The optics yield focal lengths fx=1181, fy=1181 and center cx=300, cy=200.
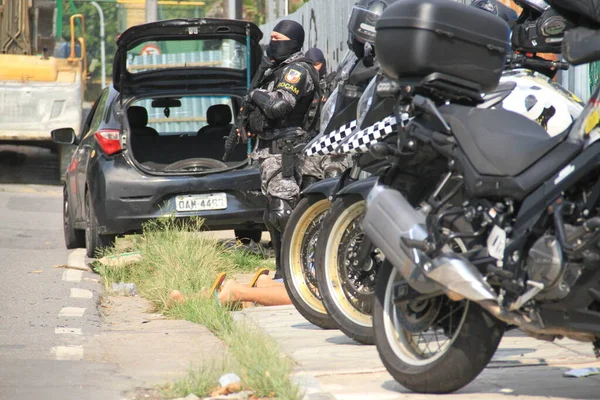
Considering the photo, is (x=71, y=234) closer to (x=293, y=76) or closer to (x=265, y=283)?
(x=293, y=76)

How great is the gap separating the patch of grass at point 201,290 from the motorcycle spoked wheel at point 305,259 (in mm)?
400

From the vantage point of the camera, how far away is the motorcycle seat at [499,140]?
13.9 feet

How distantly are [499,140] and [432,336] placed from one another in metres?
0.83

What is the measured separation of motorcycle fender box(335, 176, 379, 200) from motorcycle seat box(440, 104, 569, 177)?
103cm

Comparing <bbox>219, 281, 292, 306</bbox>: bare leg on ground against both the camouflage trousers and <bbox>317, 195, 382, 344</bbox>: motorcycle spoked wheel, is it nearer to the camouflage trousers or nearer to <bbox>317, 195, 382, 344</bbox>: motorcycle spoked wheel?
the camouflage trousers

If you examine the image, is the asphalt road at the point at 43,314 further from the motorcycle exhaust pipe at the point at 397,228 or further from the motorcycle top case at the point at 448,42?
the motorcycle top case at the point at 448,42

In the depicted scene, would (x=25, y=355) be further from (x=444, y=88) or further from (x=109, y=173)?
(x=109, y=173)

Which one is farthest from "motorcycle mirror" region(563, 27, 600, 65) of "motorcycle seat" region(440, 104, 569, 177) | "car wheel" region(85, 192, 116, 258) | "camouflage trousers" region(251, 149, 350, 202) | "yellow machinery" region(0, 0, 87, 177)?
"yellow machinery" region(0, 0, 87, 177)

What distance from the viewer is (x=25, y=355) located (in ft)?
19.4

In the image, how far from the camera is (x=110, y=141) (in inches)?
380

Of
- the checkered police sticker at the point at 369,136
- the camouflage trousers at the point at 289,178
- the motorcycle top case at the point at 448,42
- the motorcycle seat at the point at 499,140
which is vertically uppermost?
the motorcycle top case at the point at 448,42

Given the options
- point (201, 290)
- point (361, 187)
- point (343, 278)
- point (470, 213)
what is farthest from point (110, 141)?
point (470, 213)

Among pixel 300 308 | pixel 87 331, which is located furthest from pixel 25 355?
pixel 300 308

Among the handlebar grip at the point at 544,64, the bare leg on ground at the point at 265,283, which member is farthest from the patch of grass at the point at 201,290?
the handlebar grip at the point at 544,64
